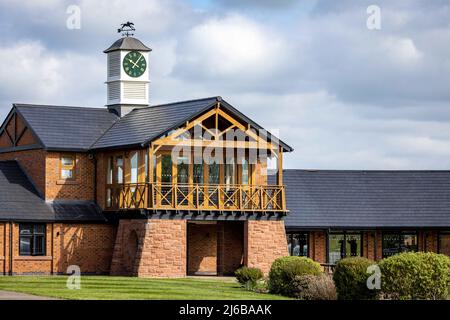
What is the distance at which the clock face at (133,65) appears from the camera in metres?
54.2

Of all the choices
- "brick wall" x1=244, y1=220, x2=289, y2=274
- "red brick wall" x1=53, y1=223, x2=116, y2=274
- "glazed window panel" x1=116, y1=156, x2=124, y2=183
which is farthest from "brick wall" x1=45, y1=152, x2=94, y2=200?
"brick wall" x1=244, y1=220, x2=289, y2=274

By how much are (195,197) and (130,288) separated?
1043cm

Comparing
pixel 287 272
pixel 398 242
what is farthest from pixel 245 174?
pixel 287 272

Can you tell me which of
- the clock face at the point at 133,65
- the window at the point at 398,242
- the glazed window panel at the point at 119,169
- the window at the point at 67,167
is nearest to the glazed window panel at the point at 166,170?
the glazed window panel at the point at 119,169

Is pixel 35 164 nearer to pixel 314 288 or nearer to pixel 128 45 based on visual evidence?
pixel 128 45

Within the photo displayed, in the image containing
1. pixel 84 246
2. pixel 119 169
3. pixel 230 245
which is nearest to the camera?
pixel 84 246

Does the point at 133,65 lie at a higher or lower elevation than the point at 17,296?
higher

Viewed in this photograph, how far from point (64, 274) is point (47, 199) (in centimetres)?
318

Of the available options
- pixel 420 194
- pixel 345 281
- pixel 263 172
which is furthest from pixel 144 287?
pixel 420 194

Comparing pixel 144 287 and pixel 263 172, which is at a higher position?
pixel 263 172

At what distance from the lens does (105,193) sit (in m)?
51.4

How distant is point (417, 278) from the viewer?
38750mm

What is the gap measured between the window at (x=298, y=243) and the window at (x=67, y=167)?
387 inches

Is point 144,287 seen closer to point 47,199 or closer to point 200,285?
point 200,285
